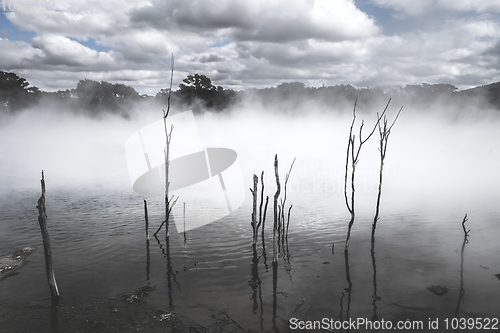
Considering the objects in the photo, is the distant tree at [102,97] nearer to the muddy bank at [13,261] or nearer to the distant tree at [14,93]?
the distant tree at [14,93]

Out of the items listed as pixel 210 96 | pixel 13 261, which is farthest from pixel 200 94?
pixel 13 261

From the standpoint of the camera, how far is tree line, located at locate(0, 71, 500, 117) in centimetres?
5331

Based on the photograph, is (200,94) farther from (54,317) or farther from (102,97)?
(54,317)

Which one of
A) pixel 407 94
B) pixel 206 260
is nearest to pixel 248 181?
pixel 206 260

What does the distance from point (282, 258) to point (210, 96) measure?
180 ft

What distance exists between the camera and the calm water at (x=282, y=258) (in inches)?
270

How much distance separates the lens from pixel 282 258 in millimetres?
9289

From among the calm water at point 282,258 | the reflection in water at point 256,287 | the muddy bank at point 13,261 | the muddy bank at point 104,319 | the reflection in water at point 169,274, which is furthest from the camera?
the muddy bank at point 13,261

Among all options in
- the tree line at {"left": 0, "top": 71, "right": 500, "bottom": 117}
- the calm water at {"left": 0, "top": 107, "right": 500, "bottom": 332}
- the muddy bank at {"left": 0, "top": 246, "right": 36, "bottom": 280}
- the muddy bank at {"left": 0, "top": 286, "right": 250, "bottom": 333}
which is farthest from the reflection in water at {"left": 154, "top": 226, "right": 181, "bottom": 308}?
the tree line at {"left": 0, "top": 71, "right": 500, "bottom": 117}

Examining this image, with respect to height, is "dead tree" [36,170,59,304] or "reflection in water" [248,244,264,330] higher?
"dead tree" [36,170,59,304]

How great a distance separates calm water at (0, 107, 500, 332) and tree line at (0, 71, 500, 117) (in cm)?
3952

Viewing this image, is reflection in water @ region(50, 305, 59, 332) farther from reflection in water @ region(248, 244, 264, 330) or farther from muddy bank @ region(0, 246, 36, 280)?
reflection in water @ region(248, 244, 264, 330)

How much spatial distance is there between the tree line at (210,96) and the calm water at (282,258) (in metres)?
39.5

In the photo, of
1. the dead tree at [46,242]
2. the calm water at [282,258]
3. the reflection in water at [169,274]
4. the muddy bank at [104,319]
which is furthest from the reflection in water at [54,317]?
the reflection in water at [169,274]
